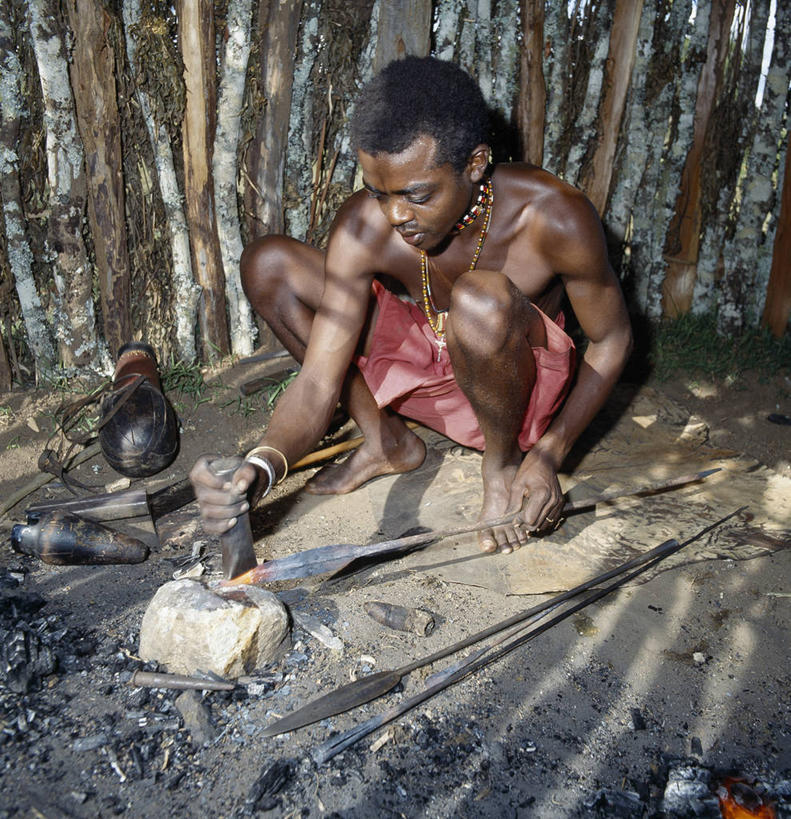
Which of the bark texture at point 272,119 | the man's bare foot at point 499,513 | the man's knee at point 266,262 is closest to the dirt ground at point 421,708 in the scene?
the man's bare foot at point 499,513

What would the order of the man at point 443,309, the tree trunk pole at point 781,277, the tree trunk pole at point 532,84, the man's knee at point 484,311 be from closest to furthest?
the man at point 443,309 → the man's knee at point 484,311 → the tree trunk pole at point 532,84 → the tree trunk pole at point 781,277

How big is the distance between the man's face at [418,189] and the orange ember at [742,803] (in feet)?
5.72

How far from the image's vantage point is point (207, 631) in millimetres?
1864

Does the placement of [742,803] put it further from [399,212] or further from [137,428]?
[137,428]

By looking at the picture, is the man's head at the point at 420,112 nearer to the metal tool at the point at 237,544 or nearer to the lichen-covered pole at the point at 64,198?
the metal tool at the point at 237,544

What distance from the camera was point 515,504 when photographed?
8.14ft

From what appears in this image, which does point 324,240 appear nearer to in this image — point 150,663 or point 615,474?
point 615,474

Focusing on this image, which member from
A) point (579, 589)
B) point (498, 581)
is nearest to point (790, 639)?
point (579, 589)

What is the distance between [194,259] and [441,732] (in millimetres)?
2616

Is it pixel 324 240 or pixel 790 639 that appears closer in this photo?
pixel 790 639

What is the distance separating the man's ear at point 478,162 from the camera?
232 centimetres

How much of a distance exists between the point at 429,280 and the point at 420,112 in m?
0.69

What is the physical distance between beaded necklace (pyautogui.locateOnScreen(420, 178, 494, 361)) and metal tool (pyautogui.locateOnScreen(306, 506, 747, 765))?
3.55 ft

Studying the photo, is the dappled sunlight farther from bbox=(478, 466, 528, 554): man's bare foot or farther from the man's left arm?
bbox=(478, 466, 528, 554): man's bare foot
